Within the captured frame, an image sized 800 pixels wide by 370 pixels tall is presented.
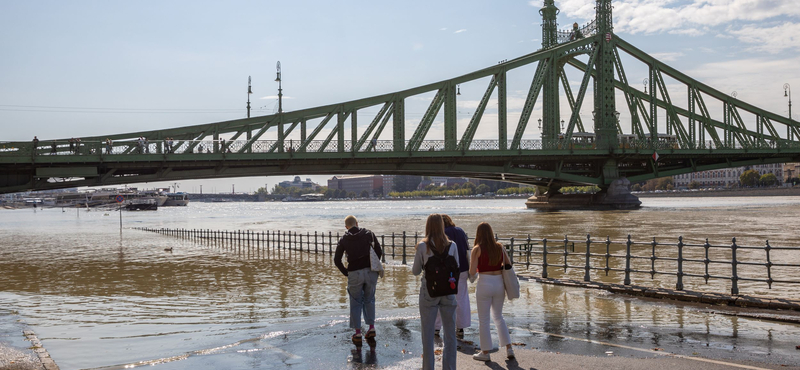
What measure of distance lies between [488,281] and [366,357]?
1.97m

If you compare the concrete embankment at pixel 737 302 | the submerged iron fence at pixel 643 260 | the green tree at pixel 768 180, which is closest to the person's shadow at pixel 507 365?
the concrete embankment at pixel 737 302

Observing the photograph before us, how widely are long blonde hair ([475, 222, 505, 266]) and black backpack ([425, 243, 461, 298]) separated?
93 cm

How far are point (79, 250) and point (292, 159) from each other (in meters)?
24.1

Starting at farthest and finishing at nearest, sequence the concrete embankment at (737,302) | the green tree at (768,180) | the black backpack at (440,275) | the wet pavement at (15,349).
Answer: the green tree at (768,180) < the concrete embankment at (737,302) < the wet pavement at (15,349) < the black backpack at (440,275)

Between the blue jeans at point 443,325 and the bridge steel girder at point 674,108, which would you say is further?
the bridge steel girder at point 674,108

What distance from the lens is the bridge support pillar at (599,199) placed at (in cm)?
7750

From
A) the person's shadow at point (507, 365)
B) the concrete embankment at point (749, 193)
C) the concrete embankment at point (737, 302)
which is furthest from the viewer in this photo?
the concrete embankment at point (749, 193)

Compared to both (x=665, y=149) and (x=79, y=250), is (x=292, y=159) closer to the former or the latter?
(x=79, y=250)

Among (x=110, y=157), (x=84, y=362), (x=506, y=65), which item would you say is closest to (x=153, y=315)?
(x=84, y=362)

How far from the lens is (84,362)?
10.2m

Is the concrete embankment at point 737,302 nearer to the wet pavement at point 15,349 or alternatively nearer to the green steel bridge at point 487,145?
the wet pavement at point 15,349

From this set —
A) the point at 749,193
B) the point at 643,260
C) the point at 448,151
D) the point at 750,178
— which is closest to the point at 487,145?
the point at 448,151

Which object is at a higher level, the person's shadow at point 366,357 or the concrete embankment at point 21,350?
the person's shadow at point 366,357

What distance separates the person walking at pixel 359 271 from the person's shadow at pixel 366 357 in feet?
0.61
